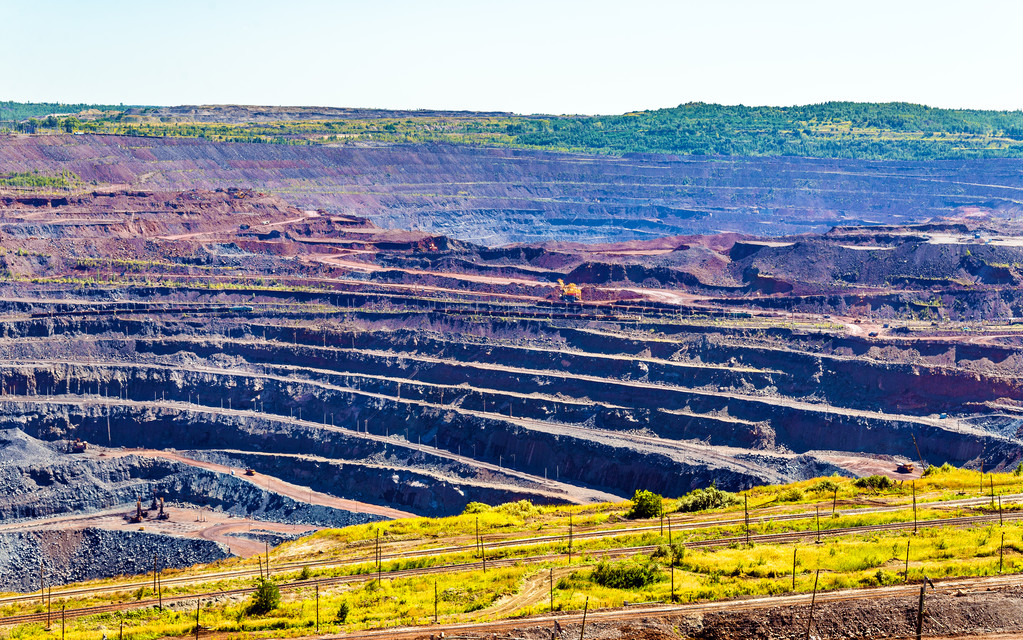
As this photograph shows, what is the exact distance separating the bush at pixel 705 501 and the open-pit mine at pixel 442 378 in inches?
965

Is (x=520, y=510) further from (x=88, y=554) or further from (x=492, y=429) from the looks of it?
(x=492, y=429)

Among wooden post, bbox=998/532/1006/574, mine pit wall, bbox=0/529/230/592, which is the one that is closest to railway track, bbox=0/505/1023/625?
wooden post, bbox=998/532/1006/574

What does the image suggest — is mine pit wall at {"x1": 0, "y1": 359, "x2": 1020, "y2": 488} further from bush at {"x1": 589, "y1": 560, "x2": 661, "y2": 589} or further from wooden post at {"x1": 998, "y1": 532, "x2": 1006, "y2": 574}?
bush at {"x1": 589, "y1": 560, "x2": 661, "y2": 589}

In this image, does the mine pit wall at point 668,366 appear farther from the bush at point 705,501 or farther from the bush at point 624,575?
the bush at point 624,575

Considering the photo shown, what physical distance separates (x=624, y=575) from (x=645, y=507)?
1308 cm

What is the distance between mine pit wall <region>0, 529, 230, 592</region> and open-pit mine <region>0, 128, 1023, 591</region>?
0.54ft

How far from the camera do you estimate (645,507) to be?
161 feet

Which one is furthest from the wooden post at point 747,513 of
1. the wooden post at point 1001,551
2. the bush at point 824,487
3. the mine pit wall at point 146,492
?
the mine pit wall at point 146,492

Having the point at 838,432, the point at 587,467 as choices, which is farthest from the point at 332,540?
the point at 838,432

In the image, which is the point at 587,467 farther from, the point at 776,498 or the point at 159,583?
the point at 159,583

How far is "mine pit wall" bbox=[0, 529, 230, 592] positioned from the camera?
225ft

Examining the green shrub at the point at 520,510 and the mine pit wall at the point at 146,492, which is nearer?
the green shrub at the point at 520,510

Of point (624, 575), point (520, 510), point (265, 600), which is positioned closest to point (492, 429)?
point (520, 510)

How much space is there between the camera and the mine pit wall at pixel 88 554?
6869cm
